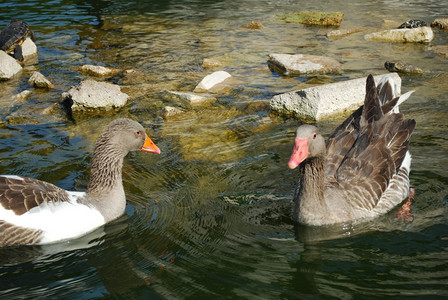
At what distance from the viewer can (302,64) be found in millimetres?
12828

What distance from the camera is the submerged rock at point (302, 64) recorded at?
12719 mm

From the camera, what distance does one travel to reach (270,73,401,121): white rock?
9.84 m

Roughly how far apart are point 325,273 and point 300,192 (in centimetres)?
129

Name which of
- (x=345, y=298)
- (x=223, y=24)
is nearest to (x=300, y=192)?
(x=345, y=298)

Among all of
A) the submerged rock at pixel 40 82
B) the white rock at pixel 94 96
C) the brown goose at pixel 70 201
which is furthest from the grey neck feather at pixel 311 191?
the submerged rock at pixel 40 82

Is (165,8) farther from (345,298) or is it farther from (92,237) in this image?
(345,298)

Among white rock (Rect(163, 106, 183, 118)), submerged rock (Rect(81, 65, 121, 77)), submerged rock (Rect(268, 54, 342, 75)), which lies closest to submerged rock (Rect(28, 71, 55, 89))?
submerged rock (Rect(81, 65, 121, 77))

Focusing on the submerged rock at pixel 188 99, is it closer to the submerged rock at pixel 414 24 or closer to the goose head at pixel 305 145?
the goose head at pixel 305 145

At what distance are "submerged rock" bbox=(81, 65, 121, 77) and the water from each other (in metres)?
0.28

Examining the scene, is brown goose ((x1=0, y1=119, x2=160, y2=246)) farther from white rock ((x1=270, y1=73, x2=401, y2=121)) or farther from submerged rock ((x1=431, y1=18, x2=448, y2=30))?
submerged rock ((x1=431, y1=18, x2=448, y2=30))

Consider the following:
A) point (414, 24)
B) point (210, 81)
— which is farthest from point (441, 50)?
point (210, 81)

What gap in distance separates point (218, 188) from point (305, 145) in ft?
5.77

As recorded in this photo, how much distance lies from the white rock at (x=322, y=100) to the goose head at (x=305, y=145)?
144 inches

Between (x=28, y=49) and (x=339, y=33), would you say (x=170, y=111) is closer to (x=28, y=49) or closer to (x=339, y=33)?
(x=28, y=49)
